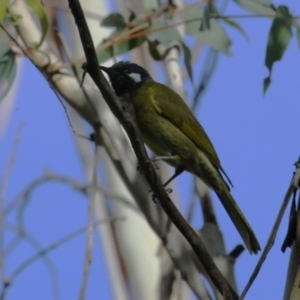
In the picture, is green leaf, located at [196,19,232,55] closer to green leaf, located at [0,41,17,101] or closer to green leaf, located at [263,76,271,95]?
green leaf, located at [263,76,271,95]

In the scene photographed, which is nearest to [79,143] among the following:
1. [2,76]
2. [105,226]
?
[105,226]

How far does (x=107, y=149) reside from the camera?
2.99m

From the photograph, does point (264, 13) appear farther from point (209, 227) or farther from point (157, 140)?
point (209, 227)

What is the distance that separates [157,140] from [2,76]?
2.24 ft

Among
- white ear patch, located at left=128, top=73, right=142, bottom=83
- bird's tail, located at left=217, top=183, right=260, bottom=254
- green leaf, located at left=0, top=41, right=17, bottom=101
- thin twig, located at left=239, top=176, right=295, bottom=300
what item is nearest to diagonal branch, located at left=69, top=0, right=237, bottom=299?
thin twig, located at left=239, top=176, right=295, bottom=300

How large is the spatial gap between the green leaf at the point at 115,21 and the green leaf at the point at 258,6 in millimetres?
475

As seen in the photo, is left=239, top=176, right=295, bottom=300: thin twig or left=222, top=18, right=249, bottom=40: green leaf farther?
left=222, top=18, right=249, bottom=40: green leaf

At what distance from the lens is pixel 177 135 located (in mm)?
3289

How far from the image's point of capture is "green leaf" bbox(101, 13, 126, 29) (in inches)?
127

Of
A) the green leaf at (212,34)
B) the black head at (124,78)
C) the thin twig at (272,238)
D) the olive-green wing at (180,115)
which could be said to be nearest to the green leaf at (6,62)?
the black head at (124,78)

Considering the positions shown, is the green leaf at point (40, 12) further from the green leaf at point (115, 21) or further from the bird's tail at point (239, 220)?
the bird's tail at point (239, 220)

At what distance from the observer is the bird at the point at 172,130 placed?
10.2ft

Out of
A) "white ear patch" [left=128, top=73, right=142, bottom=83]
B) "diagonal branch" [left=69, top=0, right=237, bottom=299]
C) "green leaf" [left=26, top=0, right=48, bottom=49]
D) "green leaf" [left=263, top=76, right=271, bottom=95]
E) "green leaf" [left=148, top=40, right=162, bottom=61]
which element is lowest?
"diagonal branch" [left=69, top=0, right=237, bottom=299]

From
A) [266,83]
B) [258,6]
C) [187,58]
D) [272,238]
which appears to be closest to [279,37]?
[258,6]
